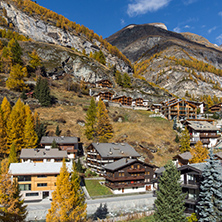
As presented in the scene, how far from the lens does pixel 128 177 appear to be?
52344mm

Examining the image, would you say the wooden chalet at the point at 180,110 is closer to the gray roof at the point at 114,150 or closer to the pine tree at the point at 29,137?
the gray roof at the point at 114,150

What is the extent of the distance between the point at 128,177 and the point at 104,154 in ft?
34.4

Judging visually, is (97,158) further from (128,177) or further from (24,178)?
(24,178)

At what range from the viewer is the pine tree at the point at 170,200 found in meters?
27.4

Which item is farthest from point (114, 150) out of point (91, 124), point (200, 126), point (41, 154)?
point (200, 126)

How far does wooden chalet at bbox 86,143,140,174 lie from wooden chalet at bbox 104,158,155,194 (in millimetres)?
3341

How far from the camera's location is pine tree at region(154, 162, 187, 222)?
89.9 ft

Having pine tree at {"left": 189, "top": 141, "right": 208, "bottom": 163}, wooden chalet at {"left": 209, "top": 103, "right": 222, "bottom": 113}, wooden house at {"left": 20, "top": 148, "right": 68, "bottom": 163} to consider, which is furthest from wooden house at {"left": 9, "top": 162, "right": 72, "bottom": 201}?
wooden chalet at {"left": 209, "top": 103, "right": 222, "bottom": 113}

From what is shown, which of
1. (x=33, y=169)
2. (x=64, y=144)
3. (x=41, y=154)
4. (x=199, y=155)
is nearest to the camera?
(x=33, y=169)

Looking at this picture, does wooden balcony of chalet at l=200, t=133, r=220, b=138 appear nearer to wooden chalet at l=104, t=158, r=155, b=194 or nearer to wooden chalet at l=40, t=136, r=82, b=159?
wooden chalet at l=104, t=158, r=155, b=194

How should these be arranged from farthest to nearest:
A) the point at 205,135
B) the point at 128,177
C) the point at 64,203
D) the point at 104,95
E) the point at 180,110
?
the point at 104,95
the point at 180,110
the point at 205,135
the point at 128,177
the point at 64,203

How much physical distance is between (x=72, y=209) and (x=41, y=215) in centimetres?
1313

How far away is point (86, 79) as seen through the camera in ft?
515

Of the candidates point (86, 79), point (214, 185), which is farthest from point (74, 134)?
point (86, 79)
